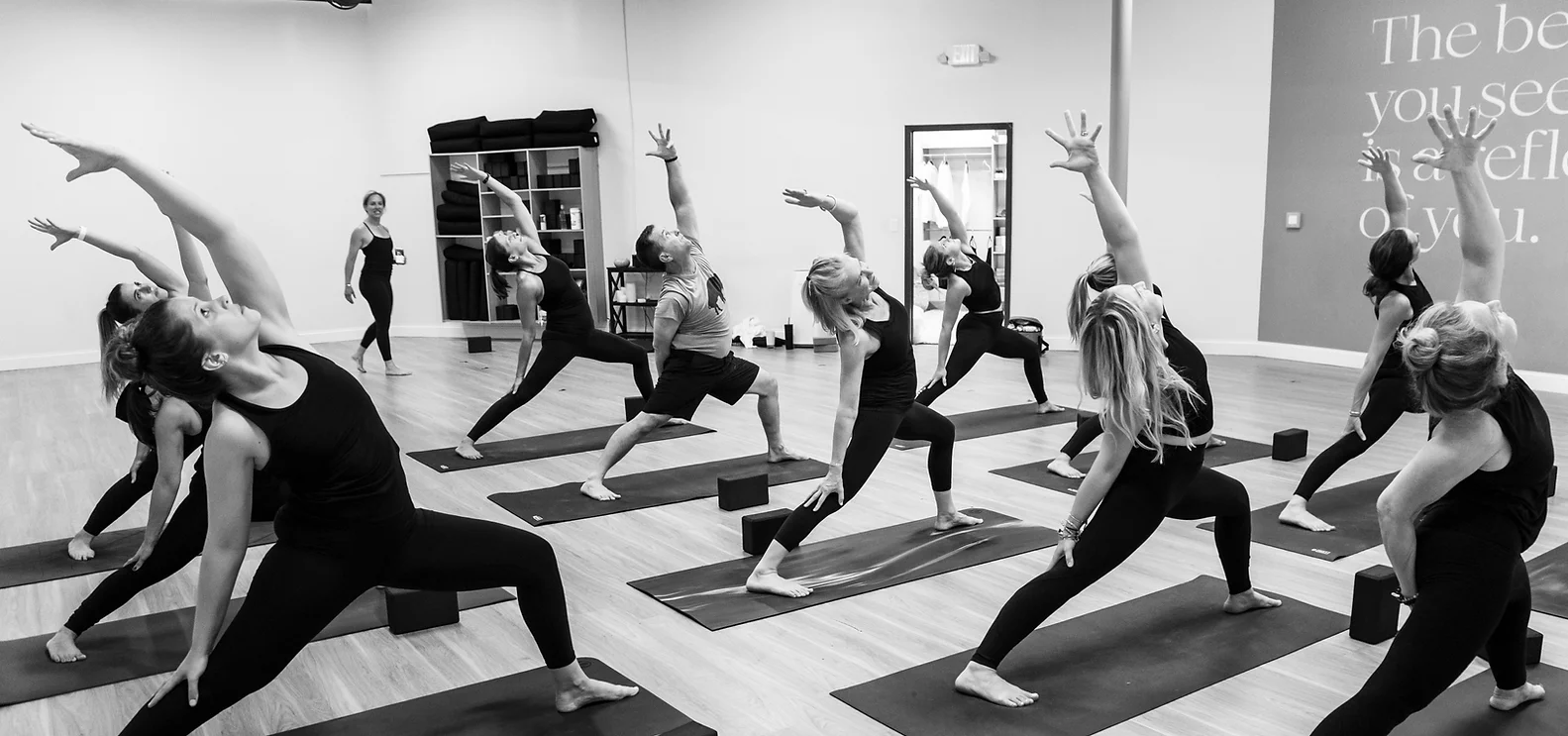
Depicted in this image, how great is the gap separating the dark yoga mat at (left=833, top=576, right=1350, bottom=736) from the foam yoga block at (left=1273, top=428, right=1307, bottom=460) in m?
2.13

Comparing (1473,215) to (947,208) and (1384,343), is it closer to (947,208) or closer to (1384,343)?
(1384,343)

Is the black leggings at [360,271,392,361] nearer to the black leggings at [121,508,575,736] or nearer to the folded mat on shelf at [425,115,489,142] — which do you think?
the folded mat on shelf at [425,115,489,142]

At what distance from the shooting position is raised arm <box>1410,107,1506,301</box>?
2.81 meters

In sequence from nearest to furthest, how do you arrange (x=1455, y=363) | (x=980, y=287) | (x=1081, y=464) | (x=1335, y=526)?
(x=1455, y=363)
(x=1335, y=526)
(x=1081, y=464)
(x=980, y=287)

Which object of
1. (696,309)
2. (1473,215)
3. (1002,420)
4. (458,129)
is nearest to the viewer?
(1473,215)

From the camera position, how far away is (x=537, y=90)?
10461mm

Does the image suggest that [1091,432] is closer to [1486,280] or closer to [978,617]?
[978,617]

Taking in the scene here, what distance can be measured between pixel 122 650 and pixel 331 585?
1504 mm

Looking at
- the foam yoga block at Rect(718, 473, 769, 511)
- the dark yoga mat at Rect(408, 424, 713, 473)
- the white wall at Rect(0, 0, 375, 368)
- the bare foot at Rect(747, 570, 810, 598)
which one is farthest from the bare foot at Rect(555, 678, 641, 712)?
the white wall at Rect(0, 0, 375, 368)

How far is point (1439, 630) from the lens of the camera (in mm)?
2064

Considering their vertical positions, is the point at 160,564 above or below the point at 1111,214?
below

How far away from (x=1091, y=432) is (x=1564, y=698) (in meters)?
2.45

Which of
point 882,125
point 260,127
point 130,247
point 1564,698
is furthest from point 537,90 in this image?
point 1564,698

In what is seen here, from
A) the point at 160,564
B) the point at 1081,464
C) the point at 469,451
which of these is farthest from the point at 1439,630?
the point at 469,451
